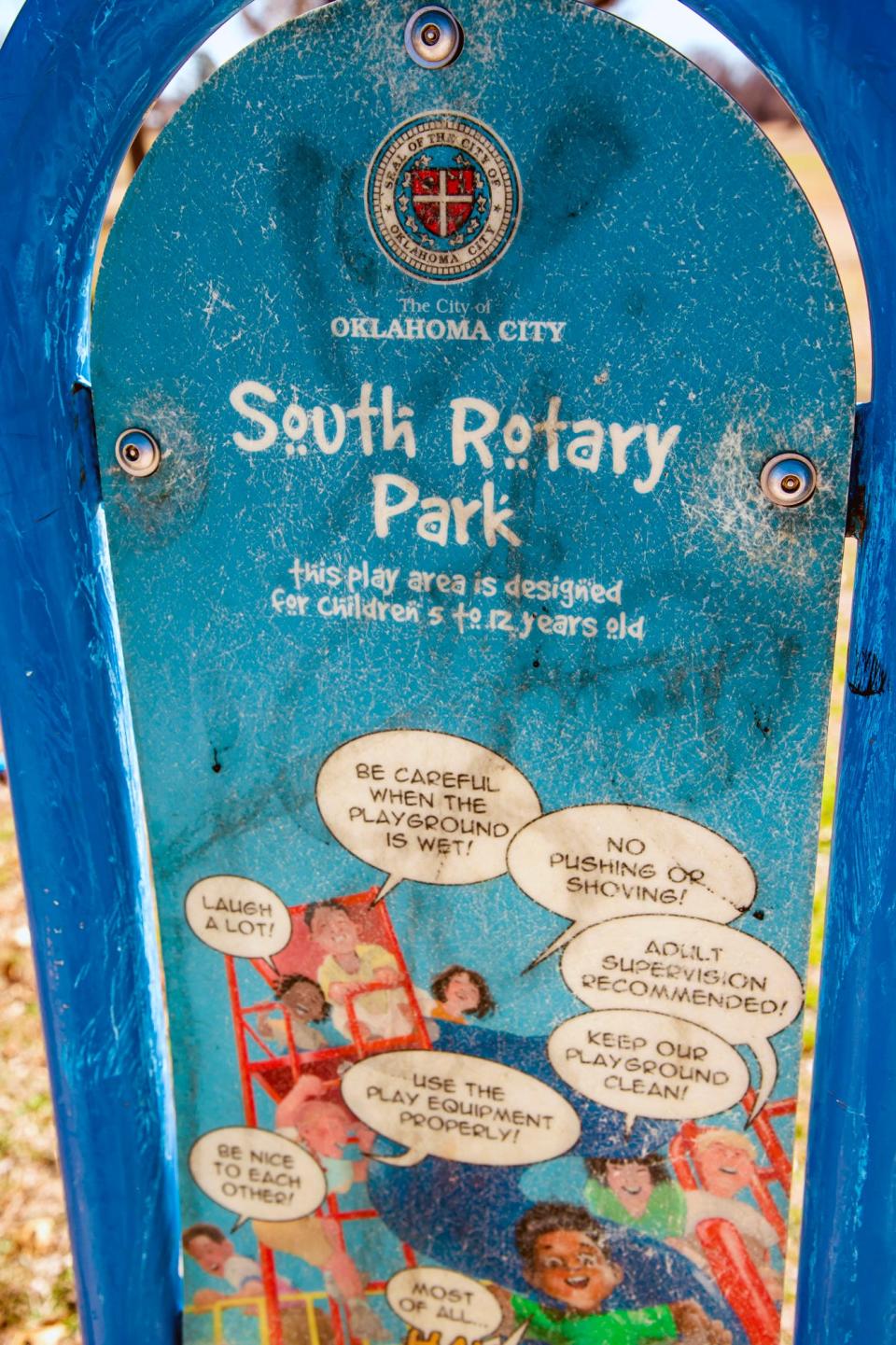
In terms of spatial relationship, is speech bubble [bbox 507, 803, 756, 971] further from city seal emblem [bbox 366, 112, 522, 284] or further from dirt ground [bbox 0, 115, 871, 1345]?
dirt ground [bbox 0, 115, 871, 1345]

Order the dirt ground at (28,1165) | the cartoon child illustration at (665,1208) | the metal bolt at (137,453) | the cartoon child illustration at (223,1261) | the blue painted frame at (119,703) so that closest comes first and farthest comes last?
the blue painted frame at (119,703) → the metal bolt at (137,453) → the cartoon child illustration at (665,1208) → the cartoon child illustration at (223,1261) → the dirt ground at (28,1165)

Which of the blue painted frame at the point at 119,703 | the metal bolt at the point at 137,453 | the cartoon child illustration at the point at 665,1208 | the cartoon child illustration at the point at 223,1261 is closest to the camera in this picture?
the blue painted frame at the point at 119,703

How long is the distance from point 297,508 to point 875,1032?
0.62 m

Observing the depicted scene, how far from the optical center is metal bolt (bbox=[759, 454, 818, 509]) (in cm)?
84

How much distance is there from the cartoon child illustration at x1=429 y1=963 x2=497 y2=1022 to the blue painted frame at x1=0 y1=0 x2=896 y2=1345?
0.28 m

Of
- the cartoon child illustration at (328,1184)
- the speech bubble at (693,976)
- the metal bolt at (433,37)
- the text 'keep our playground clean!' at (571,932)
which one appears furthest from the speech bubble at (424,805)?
the metal bolt at (433,37)

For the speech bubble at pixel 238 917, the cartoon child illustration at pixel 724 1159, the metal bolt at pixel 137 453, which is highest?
the metal bolt at pixel 137 453

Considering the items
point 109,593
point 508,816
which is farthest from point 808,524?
point 109,593

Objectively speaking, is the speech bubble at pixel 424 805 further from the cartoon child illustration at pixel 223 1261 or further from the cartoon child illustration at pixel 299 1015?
the cartoon child illustration at pixel 223 1261

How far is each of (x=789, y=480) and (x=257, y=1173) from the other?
83cm

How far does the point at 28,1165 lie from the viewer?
1.89 meters

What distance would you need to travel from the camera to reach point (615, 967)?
1022mm

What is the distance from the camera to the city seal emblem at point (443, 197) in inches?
32.6

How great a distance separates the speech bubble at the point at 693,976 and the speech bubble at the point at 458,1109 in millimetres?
119
